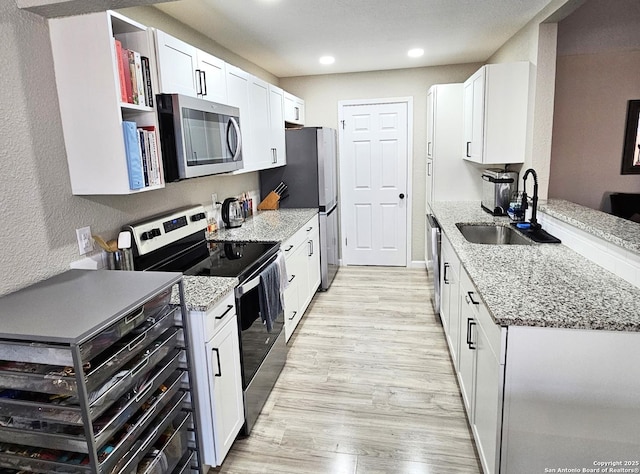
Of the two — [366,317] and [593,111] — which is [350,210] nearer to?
[366,317]

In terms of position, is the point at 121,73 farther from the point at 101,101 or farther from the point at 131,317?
the point at 131,317

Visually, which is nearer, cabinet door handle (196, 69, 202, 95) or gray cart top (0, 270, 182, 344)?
gray cart top (0, 270, 182, 344)

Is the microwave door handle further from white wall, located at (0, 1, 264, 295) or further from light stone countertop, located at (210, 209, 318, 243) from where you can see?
white wall, located at (0, 1, 264, 295)

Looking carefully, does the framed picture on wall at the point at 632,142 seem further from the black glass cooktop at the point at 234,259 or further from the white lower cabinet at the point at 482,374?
the black glass cooktop at the point at 234,259

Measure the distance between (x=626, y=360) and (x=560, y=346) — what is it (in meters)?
0.22

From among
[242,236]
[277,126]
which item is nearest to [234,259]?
[242,236]

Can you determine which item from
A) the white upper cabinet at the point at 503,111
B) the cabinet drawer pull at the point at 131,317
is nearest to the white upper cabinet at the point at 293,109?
the white upper cabinet at the point at 503,111

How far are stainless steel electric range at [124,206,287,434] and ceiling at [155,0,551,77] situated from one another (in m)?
1.34

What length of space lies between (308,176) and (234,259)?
1998 millimetres

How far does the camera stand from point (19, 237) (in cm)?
164

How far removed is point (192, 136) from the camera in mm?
2156

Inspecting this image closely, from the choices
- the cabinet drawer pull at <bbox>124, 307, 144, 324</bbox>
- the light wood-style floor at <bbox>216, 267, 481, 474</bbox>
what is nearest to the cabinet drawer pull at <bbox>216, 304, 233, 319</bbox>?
the cabinet drawer pull at <bbox>124, 307, 144, 324</bbox>

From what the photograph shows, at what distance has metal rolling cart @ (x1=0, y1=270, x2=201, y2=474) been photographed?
1.18m

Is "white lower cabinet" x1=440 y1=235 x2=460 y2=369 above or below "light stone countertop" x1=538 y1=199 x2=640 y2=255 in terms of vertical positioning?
below
